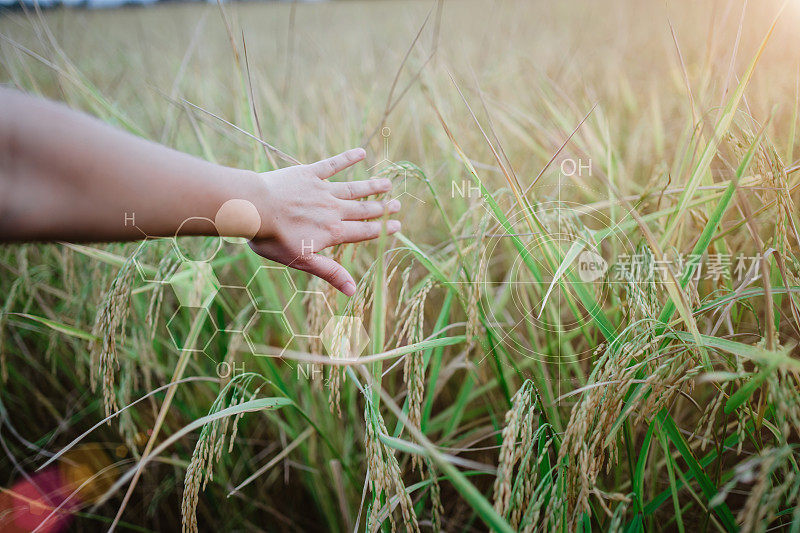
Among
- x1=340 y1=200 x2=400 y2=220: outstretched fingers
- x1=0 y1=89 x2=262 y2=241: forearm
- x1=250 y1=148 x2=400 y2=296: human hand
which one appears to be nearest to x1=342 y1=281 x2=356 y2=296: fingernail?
x1=250 y1=148 x2=400 y2=296: human hand

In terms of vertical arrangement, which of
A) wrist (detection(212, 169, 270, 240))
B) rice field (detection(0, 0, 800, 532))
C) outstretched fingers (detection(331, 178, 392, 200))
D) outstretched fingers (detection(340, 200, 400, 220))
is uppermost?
wrist (detection(212, 169, 270, 240))

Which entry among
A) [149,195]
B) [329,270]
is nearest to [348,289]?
[329,270]

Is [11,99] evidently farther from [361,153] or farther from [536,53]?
[536,53]

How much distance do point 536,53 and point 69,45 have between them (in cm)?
311

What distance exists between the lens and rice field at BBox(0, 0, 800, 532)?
1.62 feet

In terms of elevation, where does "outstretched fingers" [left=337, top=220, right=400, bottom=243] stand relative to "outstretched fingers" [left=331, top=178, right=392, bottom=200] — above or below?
below

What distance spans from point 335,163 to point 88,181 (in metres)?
0.34

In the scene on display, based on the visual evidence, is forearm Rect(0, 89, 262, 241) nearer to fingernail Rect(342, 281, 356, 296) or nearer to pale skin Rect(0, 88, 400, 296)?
pale skin Rect(0, 88, 400, 296)

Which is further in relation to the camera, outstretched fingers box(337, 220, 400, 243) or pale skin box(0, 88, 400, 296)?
outstretched fingers box(337, 220, 400, 243)

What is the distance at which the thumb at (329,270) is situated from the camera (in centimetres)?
66

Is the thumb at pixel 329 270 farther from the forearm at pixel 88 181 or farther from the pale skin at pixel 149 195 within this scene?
the forearm at pixel 88 181

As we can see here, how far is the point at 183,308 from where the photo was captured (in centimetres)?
105

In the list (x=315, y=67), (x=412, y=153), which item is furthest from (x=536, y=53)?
(x=315, y=67)

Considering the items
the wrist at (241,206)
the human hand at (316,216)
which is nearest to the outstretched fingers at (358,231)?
the human hand at (316,216)
